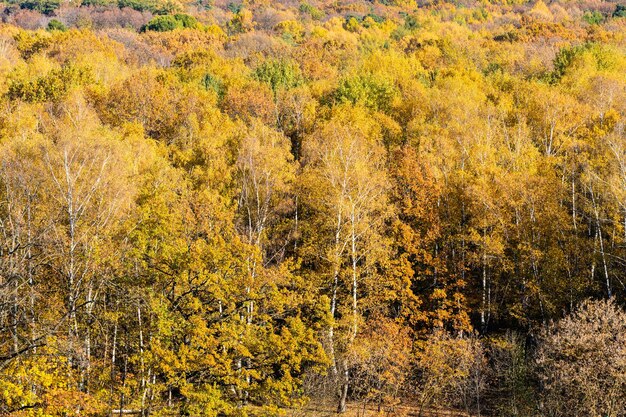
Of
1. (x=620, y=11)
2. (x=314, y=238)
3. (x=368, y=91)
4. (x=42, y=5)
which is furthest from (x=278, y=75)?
(x=42, y=5)

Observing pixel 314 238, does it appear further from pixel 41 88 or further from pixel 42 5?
pixel 42 5

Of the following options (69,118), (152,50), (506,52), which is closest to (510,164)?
(69,118)

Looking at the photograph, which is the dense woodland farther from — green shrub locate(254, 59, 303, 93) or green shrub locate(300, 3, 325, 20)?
green shrub locate(300, 3, 325, 20)

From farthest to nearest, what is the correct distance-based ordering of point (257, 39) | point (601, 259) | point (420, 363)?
1. point (257, 39)
2. point (601, 259)
3. point (420, 363)

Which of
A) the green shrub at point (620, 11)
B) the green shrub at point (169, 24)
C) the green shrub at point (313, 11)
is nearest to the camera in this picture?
the green shrub at point (620, 11)

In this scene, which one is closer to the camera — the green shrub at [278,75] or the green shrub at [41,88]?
the green shrub at [41,88]

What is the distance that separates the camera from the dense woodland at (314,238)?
22.3 metres

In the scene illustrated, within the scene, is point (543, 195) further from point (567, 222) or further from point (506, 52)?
point (506, 52)

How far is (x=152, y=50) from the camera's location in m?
93.1

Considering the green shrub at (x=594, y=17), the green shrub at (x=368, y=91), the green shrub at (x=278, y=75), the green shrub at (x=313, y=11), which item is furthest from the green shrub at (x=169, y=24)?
the green shrub at (x=594, y=17)

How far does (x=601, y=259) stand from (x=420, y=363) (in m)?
13.0

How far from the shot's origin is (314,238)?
35469mm

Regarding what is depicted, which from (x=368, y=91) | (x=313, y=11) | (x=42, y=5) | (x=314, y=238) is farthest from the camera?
(x=42, y=5)

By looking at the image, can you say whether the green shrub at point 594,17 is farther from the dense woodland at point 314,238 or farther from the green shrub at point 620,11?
the dense woodland at point 314,238
